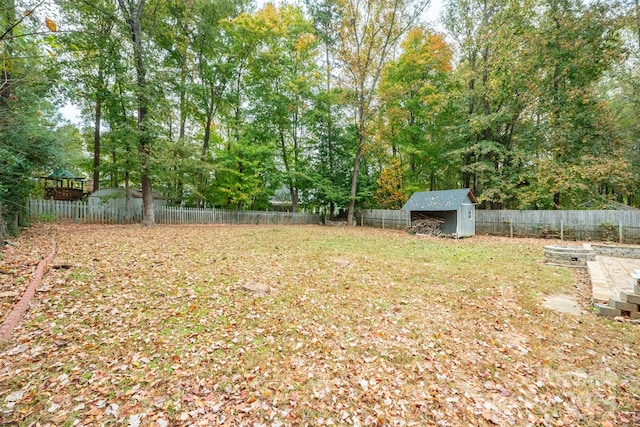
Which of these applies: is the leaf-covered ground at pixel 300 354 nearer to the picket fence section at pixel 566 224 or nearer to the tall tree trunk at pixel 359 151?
the picket fence section at pixel 566 224

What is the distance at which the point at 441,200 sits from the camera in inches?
607

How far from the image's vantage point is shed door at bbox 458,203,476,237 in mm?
14770

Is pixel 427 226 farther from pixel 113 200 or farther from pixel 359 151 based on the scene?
pixel 113 200

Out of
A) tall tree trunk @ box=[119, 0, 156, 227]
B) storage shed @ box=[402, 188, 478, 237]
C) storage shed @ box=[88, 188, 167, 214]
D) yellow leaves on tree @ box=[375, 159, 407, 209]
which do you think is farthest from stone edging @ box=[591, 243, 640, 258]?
storage shed @ box=[88, 188, 167, 214]

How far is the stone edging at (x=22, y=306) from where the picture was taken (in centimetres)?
326

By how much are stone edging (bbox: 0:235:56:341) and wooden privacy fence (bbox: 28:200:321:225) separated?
9.24 metres

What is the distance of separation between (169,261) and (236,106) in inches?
635

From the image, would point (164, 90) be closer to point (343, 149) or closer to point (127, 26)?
point (127, 26)

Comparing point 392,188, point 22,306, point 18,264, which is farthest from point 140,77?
point 392,188

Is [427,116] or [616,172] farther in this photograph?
[427,116]

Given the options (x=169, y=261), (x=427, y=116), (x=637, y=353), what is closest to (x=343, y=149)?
(x=427, y=116)

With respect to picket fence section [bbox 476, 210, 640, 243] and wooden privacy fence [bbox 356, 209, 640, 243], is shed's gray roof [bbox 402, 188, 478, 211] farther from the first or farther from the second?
picket fence section [bbox 476, 210, 640, 243]

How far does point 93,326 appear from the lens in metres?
3.62

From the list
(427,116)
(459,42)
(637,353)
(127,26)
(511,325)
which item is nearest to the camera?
(637,353)
